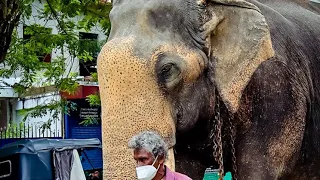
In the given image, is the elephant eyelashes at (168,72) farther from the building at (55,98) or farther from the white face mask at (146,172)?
the building at (55,98)

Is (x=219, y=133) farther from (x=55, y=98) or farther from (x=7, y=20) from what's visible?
(x=55, y=98)

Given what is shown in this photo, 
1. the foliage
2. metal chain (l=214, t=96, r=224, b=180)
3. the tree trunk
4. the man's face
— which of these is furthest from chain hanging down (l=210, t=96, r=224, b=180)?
the foliage

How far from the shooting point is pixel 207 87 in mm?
2812

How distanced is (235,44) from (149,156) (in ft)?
2.47

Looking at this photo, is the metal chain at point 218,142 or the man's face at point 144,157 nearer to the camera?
the man's face at point 144,157

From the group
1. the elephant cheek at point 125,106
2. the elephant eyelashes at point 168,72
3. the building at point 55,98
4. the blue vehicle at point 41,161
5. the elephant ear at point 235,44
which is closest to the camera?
the elephant cheek at point 125,106

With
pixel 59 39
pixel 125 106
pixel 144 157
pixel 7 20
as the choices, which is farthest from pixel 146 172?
pixel 59 39

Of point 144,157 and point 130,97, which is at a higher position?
point 130,97

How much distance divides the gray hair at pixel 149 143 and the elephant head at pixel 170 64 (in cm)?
13

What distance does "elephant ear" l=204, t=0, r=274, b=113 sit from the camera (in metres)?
2.81

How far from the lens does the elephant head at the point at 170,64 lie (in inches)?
100

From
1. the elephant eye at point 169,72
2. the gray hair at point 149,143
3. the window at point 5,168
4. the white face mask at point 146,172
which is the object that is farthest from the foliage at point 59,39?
the white face mask at point 146,172

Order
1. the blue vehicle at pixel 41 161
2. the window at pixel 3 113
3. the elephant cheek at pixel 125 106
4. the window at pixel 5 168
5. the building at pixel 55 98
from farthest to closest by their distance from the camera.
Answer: the window at pixel 3 113
the building at pixel 55 98
the window at pixel 5 168
the blue vehicle at pixel 41 161
the elephant cheek at pixel 125 106

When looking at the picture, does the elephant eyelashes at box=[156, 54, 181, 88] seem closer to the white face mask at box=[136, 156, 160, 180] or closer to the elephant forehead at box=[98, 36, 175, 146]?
the elephant forehead at box=[98, 36, 175, 146]
